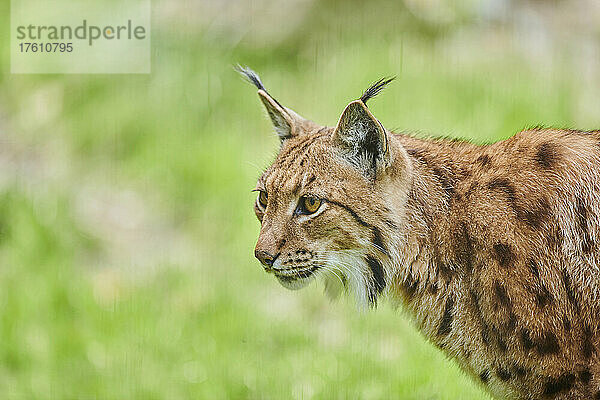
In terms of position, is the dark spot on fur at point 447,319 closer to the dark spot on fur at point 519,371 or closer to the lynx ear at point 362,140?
the dark spot on fur at point 519,371

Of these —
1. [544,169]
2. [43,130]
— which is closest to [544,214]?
[544,169]

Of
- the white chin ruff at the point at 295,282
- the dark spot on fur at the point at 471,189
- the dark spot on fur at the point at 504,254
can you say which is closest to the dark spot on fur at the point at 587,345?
the dark spot on fur at the point at 504,254

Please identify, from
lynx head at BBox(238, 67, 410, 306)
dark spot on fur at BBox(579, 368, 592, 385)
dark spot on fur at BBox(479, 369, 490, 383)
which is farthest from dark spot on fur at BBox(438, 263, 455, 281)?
dark spot on fur at BBox(579, 368, 592, 385)

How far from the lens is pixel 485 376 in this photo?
13.5 ft

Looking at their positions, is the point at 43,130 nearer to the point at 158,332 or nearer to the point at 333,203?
the point at 158,332

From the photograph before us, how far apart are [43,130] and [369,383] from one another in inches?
170

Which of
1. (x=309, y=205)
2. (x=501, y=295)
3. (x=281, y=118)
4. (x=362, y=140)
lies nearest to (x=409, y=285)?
(x=501, y=295)

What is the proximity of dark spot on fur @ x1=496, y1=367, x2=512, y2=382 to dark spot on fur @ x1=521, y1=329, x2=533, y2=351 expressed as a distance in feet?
0.58

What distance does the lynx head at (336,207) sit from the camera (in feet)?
13.5

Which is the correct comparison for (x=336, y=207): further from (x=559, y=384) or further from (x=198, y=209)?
(x=198, y=209)

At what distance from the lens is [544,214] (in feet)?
13.1

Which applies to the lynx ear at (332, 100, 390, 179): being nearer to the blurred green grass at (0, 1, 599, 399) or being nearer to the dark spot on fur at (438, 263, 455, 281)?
the dark spot on fur at (438, 263, 455, 281)

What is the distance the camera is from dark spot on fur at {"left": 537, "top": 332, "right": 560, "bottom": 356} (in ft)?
12.7

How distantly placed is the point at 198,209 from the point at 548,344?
4365 mm
